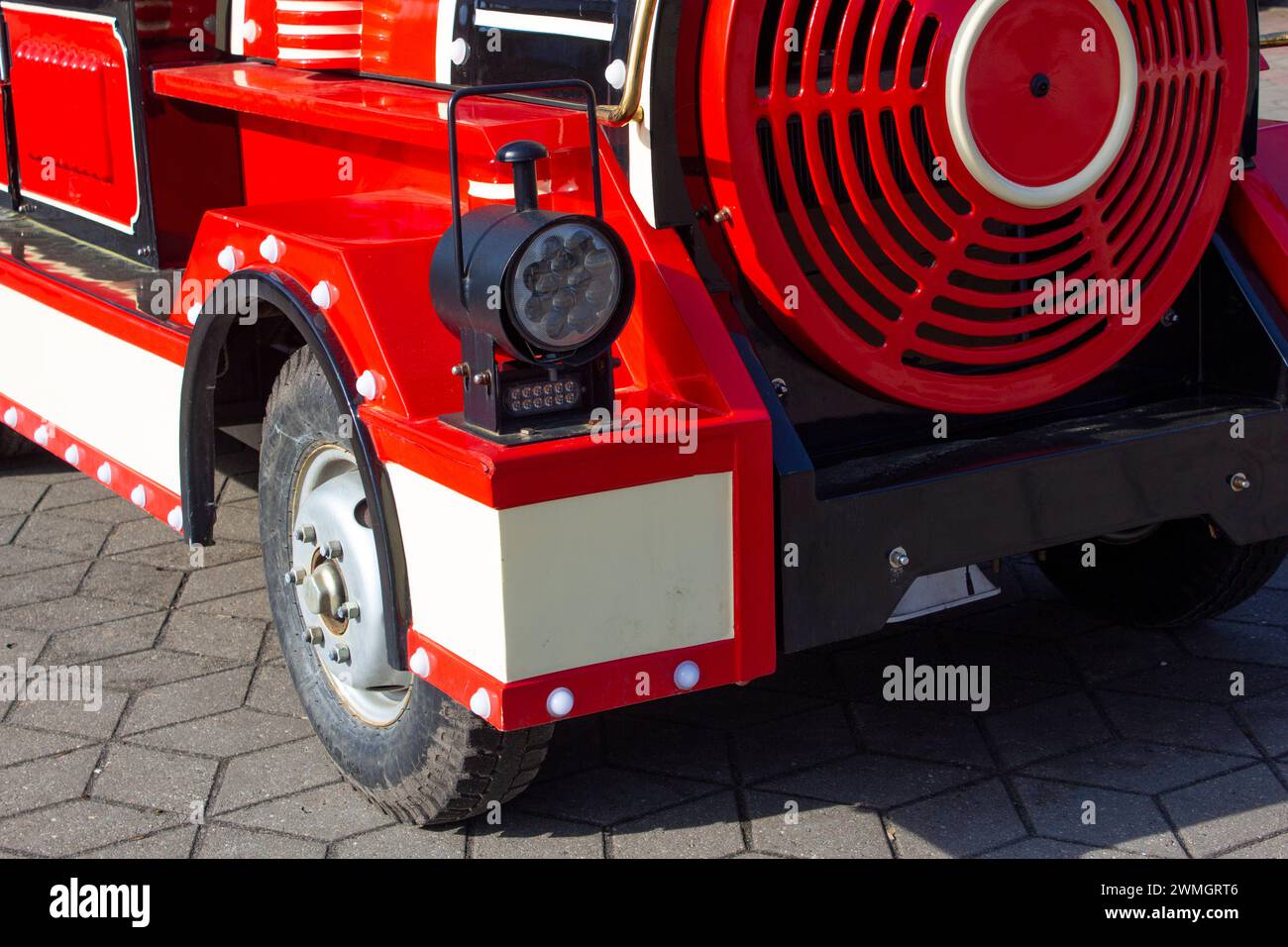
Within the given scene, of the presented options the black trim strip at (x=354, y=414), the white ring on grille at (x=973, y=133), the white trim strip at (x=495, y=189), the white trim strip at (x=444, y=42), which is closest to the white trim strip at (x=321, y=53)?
the white trim strip at (x=444, y=42)

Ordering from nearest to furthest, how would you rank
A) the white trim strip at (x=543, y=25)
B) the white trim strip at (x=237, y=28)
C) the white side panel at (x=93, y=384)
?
1. the white trim strip at (x=543, y=25)
2. the white side panel at (x=93, y=384)
3. the white trim strip at (x=237, y=28)

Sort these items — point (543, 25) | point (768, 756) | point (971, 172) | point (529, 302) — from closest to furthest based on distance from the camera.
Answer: point (529, 302) → point (971, 172) → point (543, 25) → point (768, 756)

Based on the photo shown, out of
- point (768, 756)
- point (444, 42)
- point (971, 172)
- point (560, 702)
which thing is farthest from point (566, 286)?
point (768, 756)

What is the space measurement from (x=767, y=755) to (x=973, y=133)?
4.01 ft

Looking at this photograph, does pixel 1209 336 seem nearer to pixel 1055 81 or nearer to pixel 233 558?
pixel 1055 81

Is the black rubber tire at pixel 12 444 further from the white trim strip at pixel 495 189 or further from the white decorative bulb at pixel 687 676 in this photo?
the white decorative bulb at pixel 687 676

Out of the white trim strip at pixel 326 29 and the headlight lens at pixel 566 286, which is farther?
the white trim strip at pixel 326 29

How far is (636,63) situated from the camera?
2490mm

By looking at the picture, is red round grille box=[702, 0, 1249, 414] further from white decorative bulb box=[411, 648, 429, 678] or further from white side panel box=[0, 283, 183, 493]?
white side panel box=[0, 283, 183, 493]

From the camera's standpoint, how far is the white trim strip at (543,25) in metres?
2.61

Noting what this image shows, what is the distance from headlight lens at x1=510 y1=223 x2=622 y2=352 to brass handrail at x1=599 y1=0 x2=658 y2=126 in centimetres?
34

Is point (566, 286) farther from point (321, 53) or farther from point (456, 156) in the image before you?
point (321, 53)

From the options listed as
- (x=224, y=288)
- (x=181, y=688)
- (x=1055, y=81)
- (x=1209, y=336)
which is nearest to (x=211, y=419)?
(x=224, y=288)

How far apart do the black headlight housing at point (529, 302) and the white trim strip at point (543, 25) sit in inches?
11.4
